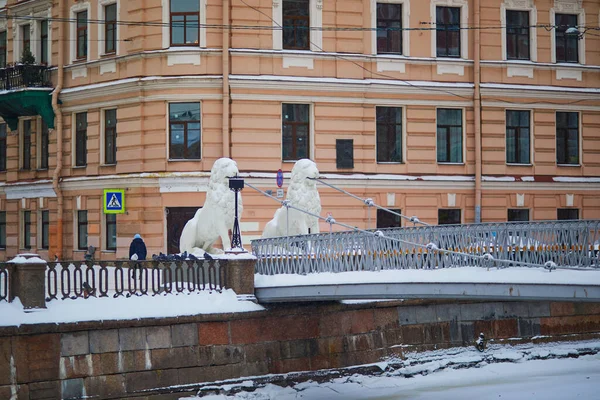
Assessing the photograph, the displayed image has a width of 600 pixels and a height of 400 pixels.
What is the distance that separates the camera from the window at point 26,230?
2917 cm

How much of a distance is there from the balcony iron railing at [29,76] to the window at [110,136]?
2372 millimetres

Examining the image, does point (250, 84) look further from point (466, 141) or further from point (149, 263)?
point (149, 263)

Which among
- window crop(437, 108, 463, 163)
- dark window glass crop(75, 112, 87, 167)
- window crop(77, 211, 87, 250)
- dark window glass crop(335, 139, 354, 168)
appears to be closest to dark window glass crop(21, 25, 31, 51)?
dark window glass crop(75, 112, 87, 167)

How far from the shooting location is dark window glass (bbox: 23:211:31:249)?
95.7 feet

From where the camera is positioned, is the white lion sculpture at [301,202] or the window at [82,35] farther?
the window at [82,35]

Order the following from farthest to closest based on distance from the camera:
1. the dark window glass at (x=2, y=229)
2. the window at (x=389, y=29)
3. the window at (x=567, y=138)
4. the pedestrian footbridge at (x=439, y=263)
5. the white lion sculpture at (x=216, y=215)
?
1. the dark window glass at (x=2, y=229)
2. the window at (x=567, y=138)
3. the window at (x=389, y=29)
4. the white lion sculpture at (x=216, y=215)
5. the pedestrian footbridge at (x=439, y=263)

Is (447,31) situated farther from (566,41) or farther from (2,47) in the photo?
(2,47)

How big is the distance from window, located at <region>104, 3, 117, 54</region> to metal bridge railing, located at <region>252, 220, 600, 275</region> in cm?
870

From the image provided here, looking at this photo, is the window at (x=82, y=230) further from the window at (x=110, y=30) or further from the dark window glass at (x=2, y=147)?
the dark window glass at (x=2, y=147)

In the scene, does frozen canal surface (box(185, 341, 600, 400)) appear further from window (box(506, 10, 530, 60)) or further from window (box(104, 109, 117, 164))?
window (box(104, 109, 117, 164))

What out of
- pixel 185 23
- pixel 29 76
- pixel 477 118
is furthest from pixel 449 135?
pixel 29 76

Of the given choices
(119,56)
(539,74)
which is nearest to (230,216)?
(119,56)

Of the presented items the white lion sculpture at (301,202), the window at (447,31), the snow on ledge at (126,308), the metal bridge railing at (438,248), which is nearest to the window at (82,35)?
the window at (447,31)

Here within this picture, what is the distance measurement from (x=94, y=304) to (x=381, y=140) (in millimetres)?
11153
